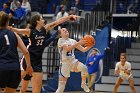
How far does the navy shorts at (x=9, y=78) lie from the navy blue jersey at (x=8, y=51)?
0.27 feet

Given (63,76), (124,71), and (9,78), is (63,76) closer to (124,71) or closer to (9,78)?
(124,71)

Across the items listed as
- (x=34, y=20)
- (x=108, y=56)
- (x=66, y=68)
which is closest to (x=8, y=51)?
(x=34, y=20)

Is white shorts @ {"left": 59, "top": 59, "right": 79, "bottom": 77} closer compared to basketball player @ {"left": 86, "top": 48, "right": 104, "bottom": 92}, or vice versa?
white shorts @ {"left": 59, "top": 59, "right": 79, "bottom": 77}

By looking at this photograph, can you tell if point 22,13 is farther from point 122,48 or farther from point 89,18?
point 122,48

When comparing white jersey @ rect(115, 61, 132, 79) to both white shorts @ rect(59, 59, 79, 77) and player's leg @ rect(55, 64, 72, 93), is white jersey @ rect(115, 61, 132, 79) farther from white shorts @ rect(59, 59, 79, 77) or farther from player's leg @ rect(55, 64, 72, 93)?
player's leg @ rect(55, 64, 72, 93)

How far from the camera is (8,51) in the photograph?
721 cm

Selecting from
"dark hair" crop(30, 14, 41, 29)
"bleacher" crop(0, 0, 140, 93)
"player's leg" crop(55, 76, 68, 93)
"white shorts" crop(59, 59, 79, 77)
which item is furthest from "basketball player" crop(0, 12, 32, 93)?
"bleacher" crop(0, 0, 140, 93)

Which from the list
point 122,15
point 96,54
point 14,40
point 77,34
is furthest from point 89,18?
point 14,40

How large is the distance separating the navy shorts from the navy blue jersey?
0.08 metres

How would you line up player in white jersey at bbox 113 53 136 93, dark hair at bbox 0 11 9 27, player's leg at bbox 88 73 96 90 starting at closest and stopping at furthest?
1. dark hair at bbox 0 11 9 27
2. player in white jersey at bbox 113 53 136 93
3. player's leg at bbox 88 73 96 90

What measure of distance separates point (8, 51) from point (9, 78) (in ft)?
1.48

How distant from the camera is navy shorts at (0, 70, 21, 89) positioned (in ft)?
23.3

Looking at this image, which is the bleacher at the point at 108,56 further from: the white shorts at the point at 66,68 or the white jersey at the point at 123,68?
the white shorts at the point at 66,68

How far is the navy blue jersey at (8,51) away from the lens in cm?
718
